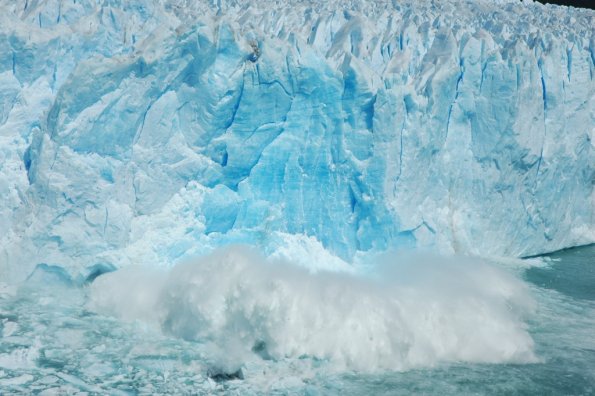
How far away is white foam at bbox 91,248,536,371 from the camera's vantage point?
5.93 meters

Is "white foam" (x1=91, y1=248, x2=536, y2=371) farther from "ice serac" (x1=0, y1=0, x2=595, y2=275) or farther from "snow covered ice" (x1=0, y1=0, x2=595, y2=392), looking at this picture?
"ice serac" (x1=0, y1=0, x2=595, y2=275)

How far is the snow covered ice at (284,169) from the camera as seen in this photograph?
6.29 m

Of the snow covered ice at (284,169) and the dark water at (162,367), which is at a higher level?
the snow covered ice at (284,169)

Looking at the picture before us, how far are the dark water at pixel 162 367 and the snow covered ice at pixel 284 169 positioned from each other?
0.72 ft

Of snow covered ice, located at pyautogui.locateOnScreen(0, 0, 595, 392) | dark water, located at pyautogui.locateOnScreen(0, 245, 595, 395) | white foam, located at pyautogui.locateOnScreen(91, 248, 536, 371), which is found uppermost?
snow covered ice, located at pyautogui.locateOnScreen(0, 0, 595, 392)

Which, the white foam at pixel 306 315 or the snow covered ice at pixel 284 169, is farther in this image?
the snow covered ice at pixel 284 169

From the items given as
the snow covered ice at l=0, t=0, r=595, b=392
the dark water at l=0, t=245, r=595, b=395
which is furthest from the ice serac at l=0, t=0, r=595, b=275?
the dark water at l=0, t=245, r=595, b=395

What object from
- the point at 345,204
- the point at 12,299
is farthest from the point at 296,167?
the point at 12,299

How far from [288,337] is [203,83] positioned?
10.1 feet

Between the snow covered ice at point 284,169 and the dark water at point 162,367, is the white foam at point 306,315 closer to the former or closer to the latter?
the snow covered ice at point 284,169

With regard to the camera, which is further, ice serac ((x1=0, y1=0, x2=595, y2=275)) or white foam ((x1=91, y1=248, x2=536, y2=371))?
ice serac ((x1=0, y1=0, x2=595, y2=275))

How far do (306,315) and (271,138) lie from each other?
7.75ft

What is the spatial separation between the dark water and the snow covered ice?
0.72 feet

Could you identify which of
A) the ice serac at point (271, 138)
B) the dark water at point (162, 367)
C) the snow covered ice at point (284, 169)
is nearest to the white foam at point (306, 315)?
the snow covered ice at point (284, 169)
